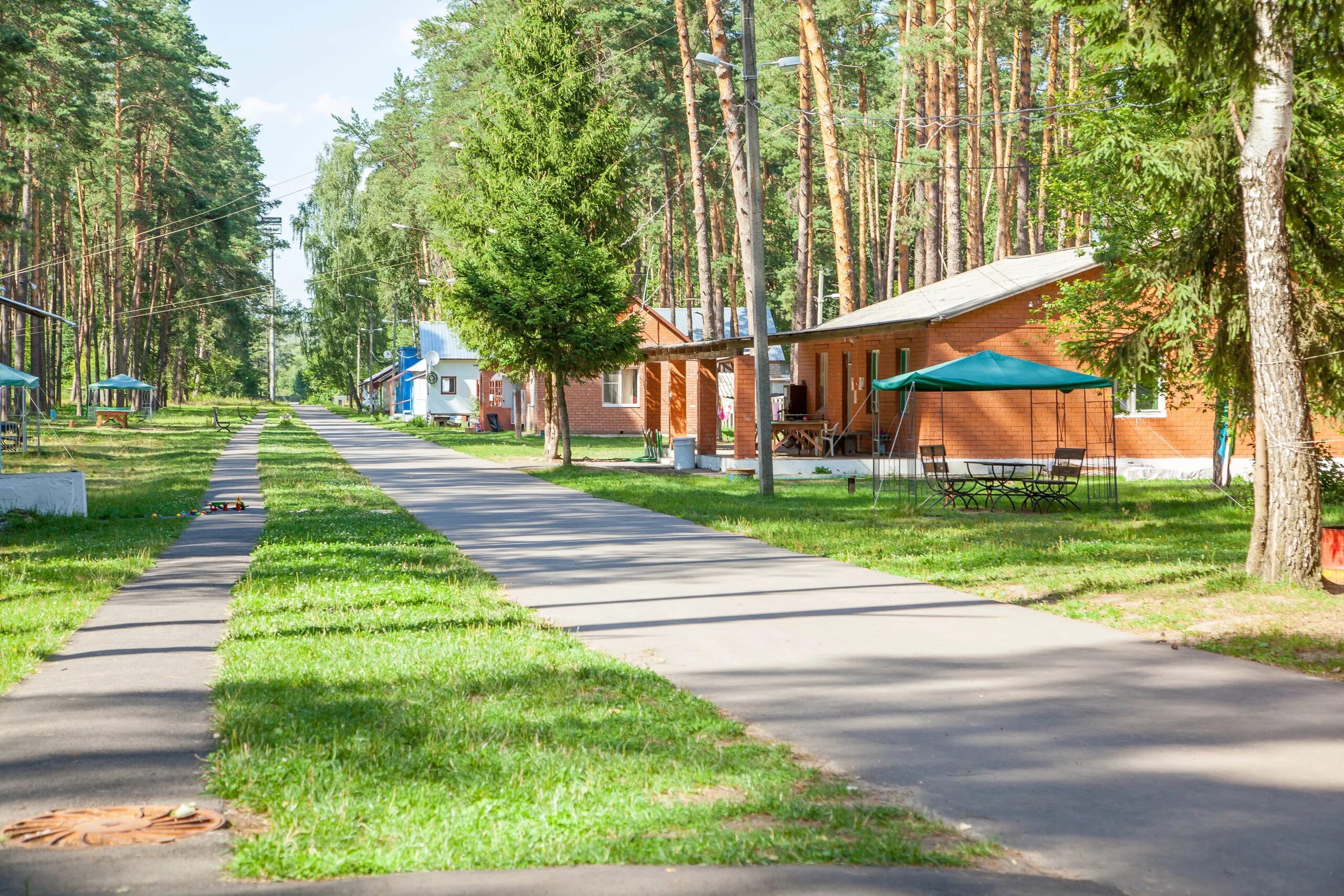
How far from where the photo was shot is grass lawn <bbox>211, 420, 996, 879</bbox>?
14.5ft

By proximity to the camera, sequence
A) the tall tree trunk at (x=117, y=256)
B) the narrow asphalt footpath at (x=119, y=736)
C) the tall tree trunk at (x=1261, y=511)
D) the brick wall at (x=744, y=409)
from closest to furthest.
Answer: the narrow asphalt footpath at (x=119, y=736) < the tall tree trunk at (x=1261, y=511) < the brick wall at (x=744, y=409) < the tall tree trunk at (x=117, y=256)

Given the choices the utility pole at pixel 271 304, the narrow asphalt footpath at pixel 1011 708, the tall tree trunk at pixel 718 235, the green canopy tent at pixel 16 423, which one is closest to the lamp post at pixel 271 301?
the utility pole at pixel 271 304

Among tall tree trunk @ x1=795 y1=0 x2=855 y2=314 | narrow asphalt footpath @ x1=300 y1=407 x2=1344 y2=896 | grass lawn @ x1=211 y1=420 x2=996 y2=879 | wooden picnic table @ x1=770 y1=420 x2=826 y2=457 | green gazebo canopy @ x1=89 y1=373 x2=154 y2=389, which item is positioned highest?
tall tree trunk @ x1=795 y1=0 x2=855 y2=314

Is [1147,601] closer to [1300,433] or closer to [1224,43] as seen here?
[1300,433]

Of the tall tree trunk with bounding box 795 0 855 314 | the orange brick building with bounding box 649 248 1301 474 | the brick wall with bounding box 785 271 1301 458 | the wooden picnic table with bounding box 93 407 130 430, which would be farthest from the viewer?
the wooden picnic table with bounding box 93 407 130 430

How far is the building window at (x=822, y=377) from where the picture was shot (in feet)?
107

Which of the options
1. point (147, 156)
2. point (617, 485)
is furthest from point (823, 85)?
point (147, 156)

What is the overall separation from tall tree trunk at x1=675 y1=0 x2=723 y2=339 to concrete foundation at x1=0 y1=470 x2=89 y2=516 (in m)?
20.9

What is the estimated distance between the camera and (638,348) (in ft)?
93.5

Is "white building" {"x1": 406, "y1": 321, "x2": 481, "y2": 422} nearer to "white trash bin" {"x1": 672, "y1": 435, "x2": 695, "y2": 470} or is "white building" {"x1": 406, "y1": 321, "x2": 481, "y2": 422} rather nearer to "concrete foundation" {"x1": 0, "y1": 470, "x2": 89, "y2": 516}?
"white trash bin" {"x1": 672, "y1": 435, "x2": 695, "y2": 470}

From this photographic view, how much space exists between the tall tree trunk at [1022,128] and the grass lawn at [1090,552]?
1839 cm

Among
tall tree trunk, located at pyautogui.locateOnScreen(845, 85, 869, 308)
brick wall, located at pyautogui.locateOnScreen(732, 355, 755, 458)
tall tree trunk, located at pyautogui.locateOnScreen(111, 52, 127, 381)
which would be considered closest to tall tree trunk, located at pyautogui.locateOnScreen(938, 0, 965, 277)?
tall tree trunk, located at pyautogui.locateOnScreen(845, 85, 869, 308)

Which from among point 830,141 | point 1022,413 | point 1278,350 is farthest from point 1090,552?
point 830,141

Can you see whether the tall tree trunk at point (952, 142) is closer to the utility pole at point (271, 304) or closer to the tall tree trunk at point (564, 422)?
the tall tree trunk at point (564, 422)
